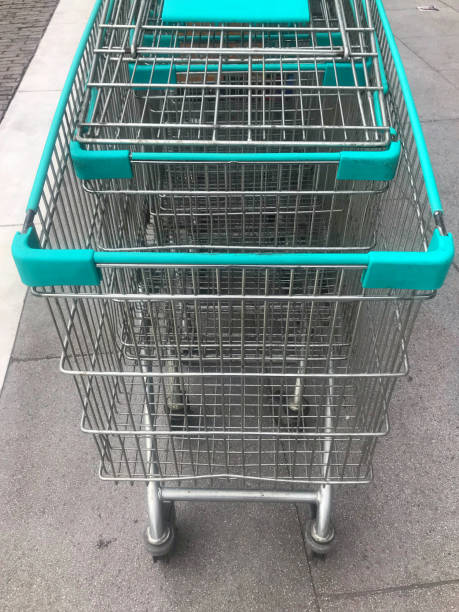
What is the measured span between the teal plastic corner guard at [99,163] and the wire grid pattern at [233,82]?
40mm

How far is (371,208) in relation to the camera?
1.69 meters

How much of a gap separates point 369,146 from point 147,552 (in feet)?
4.97

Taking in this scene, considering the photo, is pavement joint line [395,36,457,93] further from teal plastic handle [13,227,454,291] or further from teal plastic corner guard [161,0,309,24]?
teal plastic handle [13,227,454,291]

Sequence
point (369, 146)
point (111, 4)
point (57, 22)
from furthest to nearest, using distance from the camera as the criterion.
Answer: point (57, 22) → point (111, 4) → point (369, 146)

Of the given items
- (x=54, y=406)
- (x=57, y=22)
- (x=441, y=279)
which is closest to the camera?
(x=441, y=279)

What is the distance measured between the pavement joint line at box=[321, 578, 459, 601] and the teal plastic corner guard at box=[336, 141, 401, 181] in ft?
4.39

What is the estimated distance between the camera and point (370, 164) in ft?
4.61

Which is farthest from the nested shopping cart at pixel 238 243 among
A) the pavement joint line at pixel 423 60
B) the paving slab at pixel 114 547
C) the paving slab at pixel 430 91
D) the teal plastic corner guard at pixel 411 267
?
the pavement joint line at pixel 423 60

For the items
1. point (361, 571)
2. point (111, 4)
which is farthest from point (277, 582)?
point (111, 4)

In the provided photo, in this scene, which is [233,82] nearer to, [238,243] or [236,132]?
[236,132]

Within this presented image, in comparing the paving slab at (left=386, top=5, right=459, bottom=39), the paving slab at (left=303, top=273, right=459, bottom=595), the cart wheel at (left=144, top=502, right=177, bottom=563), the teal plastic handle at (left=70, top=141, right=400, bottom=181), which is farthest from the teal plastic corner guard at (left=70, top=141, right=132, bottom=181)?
the paving slab at (left=386, top=5, right=459, bottom=39)

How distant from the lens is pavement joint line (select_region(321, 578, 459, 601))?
1734 millimetres

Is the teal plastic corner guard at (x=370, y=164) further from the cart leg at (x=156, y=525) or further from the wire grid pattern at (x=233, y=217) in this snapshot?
the cart leg at (x=156, y=525)

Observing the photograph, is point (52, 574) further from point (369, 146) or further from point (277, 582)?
point (369, 146)
